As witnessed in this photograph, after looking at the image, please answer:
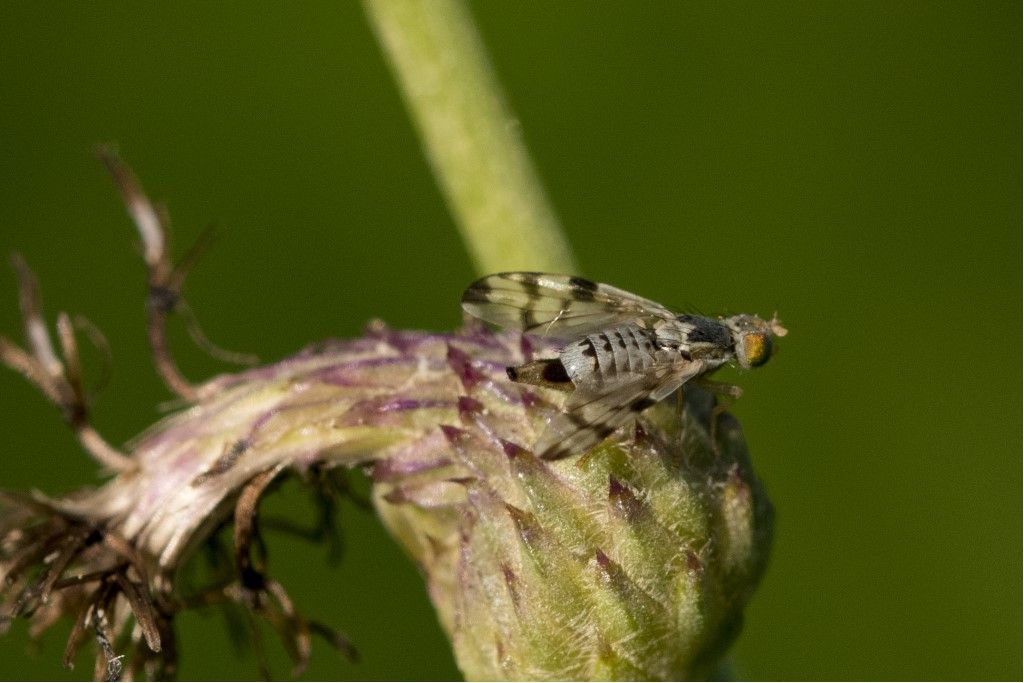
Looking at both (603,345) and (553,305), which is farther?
(553,305)

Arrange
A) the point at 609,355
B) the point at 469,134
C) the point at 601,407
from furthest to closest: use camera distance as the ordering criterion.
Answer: the point at 469,134
the point at 609,355
the point at 601,407

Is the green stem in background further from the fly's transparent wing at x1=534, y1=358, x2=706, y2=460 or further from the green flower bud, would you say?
the fly's transparent wing at x1=534, y1=358, x2=706, y2=460

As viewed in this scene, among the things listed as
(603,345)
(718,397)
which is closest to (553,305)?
(603,345)

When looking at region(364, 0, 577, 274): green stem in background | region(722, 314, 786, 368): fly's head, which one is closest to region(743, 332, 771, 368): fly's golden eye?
region(722, 314, 786, 368): fly's head

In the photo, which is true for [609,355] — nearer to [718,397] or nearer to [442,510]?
[718,397]

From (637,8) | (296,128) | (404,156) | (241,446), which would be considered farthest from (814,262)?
(241,446)

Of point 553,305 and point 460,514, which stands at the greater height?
point 553,305
